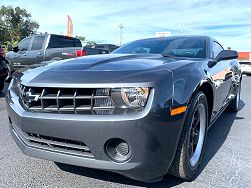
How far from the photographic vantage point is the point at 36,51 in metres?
9.36

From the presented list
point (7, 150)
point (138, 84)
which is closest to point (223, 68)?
point (138, 84)

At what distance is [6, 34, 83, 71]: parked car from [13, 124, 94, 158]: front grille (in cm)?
679

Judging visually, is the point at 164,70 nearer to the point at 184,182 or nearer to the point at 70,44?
the point at 184,182

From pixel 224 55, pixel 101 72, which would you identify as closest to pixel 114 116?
pixel 101 72

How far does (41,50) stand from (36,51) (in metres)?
0.19

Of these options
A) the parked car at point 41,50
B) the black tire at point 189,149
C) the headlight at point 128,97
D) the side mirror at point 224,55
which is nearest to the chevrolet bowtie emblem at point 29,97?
the headlight at point 128,97

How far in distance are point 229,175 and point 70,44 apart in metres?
8.45

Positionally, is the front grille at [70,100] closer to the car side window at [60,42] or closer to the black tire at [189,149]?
the black tire at [189,149]

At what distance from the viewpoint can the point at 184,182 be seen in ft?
8.45

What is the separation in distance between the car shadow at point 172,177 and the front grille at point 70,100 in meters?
0.77

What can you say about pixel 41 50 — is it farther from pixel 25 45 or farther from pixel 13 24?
pixel 13 24

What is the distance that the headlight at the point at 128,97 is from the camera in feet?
6.89

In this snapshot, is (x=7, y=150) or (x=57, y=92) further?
(x=7, y=150)

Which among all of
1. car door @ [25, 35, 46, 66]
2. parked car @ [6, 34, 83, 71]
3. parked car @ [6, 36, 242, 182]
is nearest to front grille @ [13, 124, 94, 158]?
parked car @ [6, 36, 242, 182]
